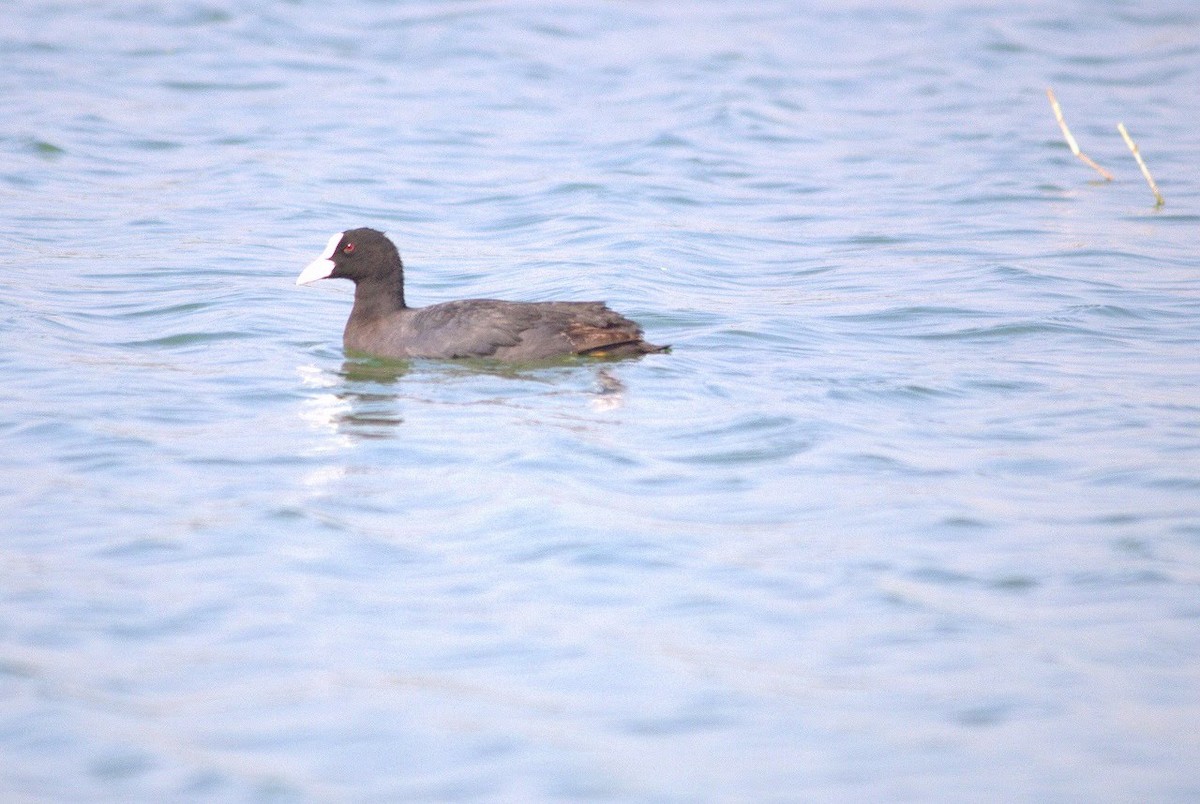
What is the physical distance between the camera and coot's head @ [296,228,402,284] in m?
9.77

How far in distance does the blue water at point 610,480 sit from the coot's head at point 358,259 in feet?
1.58

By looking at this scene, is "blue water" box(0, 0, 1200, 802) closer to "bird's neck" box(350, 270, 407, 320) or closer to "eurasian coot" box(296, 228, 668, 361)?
"eurasian coot" box(296, 228, 668, 361)

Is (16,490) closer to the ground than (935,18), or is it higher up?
closer to the ground

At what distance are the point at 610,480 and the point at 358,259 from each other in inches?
123

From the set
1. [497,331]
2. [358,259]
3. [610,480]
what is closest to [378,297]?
[358,259]

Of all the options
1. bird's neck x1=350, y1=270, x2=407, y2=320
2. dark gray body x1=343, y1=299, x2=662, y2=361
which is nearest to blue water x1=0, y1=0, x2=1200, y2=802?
dark gray body x1=343, y1=299, x2=662, y2=361

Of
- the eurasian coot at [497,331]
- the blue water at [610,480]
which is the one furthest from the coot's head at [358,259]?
the blue water at [610,480]

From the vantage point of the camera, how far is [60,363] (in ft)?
30.1

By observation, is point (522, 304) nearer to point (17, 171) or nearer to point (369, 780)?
point (369, 780)

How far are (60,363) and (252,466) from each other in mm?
2323

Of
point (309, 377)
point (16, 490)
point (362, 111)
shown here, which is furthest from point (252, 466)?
point (362, 111)

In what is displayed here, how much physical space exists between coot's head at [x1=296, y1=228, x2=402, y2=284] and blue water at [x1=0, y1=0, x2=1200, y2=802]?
0.48 meters

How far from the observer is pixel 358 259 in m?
9.78

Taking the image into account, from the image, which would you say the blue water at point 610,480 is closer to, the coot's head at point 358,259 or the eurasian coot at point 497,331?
the eurasian coot at point 497,331
